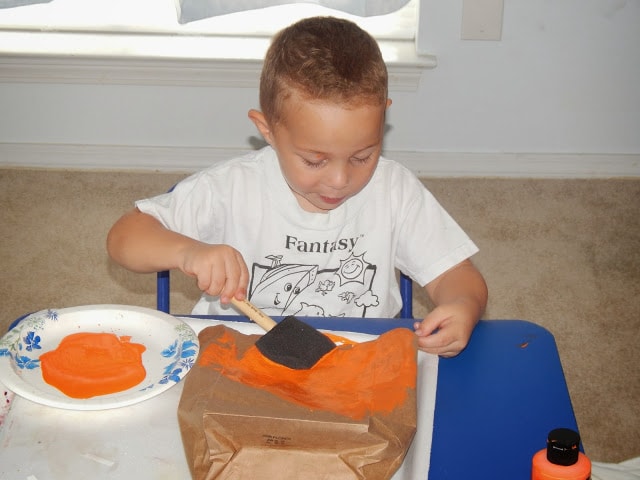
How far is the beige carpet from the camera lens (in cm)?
182

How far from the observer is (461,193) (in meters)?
2.46

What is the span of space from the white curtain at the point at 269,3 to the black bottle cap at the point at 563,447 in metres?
1.89

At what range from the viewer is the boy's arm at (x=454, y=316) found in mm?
949

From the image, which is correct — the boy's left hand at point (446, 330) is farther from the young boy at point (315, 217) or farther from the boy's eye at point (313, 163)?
the boy's eye at point (313, 163)

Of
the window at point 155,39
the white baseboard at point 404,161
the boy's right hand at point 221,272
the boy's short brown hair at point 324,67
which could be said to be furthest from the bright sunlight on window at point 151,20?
the boy's right hand at point 221,272

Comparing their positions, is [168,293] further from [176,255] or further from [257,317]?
[257,317]

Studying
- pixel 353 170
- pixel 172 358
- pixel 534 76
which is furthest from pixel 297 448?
pixel 534 76

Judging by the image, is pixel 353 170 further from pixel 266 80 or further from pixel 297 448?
pixel 297 448

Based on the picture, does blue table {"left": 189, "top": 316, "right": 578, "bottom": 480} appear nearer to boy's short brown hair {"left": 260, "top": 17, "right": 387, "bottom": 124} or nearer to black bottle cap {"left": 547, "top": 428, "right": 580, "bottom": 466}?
black bottle cap {"left": 547, "top": 428, "right": 580, "bottom": 466}

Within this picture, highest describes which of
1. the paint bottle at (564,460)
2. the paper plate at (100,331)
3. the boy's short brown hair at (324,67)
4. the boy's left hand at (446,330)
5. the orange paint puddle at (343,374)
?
the boy's short brown hair at (324,67)

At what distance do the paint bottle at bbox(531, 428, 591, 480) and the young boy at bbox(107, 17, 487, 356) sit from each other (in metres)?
0.31

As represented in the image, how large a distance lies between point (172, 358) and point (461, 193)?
168 cm

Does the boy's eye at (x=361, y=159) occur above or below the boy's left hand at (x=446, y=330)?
above

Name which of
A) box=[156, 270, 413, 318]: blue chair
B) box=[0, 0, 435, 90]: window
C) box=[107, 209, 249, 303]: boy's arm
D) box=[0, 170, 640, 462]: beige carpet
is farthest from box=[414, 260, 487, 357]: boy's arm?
box=[0, 0, 435, 90]: window
